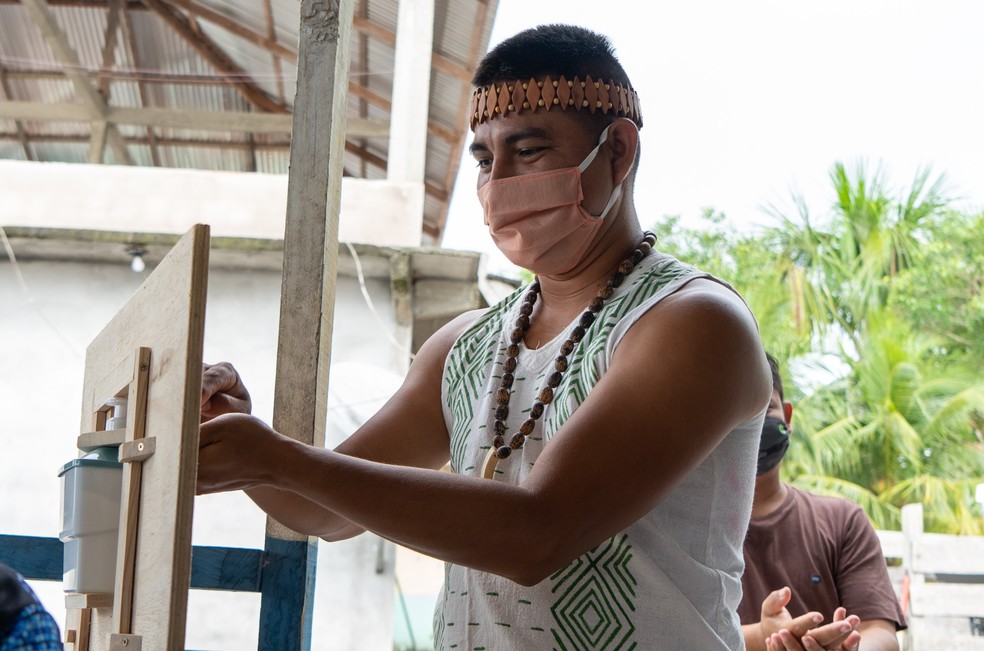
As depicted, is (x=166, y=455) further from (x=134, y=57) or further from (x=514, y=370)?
(x=134, y=57)

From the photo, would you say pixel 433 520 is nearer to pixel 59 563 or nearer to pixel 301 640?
pixel 301 640

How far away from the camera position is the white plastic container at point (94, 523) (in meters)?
1.27

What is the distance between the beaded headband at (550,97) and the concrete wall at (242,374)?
14.1 feet

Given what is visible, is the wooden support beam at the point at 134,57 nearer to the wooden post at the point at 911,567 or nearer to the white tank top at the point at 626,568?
the wooden post at the point at 911,567

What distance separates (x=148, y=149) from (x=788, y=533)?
379 inches

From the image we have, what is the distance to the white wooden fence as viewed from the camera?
16.1 ft

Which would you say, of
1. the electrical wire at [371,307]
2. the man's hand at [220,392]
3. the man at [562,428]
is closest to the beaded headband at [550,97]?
the man at [562,428]

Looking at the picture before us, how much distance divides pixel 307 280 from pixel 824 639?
1193 mm

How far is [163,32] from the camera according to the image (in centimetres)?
952

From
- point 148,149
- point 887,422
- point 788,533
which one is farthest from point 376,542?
point 887,422

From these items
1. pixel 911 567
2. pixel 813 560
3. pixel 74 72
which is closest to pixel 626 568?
pixel 813 560

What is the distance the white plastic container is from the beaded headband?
735 mm

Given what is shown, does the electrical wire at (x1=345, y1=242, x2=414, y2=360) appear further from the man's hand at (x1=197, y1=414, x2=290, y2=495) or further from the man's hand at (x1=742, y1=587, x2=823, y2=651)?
the man's hand at (x1=197, y1=414, x2=290, y2=495)

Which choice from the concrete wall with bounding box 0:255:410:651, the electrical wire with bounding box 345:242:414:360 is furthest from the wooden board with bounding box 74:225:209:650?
the electrical wire with bounding box 345:242:414:360
